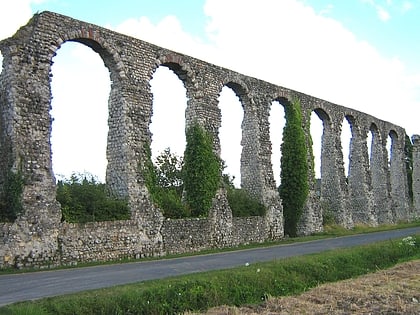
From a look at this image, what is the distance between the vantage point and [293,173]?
26688 mm

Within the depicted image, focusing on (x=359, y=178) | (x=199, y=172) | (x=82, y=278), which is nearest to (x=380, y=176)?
(x=359, y=178)

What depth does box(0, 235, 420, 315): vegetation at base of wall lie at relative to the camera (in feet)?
27.5

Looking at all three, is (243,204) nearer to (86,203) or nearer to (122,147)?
(122,147)

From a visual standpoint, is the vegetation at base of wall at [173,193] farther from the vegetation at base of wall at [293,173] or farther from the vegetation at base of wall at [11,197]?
the vegetation at base of wall at [11,197]

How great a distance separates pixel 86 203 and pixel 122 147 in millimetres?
2579

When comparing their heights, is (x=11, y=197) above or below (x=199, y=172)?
below

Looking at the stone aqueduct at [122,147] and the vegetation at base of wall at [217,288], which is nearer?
the vegetation at base of wall at [217,288]

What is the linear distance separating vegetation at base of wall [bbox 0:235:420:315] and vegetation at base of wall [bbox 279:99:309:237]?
11730mm

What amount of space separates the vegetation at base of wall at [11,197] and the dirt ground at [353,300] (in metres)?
7.52

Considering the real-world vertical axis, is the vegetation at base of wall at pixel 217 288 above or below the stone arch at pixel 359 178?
below

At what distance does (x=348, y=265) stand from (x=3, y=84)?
1067cm

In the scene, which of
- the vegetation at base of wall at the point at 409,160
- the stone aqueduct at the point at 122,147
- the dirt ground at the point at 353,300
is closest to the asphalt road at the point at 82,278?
the stone aqueduct at the point at 122,147

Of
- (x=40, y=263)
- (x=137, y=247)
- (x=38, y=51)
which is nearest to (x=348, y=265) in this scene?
(x=137, y=247)

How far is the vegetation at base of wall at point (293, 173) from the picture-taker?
26688 millimetres
